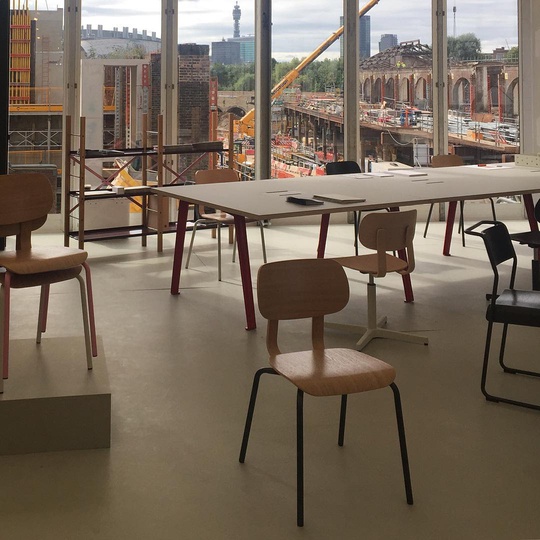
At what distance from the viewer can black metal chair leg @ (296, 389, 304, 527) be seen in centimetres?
280

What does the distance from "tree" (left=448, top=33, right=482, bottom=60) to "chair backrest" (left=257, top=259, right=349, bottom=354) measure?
291 inches

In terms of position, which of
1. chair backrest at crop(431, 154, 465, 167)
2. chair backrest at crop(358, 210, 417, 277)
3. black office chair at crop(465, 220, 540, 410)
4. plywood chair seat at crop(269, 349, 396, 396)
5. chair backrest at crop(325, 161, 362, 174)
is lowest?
plywood chair seat at crop(269, 349, 396, 396)

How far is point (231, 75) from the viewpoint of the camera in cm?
964

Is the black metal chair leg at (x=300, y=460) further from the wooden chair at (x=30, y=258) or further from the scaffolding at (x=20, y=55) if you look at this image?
the scaffolding at (x=20, y=55)

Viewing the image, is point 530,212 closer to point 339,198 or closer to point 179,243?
point 339,198

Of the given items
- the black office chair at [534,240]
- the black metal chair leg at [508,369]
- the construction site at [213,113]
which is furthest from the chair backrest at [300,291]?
the construction site at [213,113]

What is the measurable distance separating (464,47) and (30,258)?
288 inches

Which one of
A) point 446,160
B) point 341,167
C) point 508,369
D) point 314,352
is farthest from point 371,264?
point 446,160

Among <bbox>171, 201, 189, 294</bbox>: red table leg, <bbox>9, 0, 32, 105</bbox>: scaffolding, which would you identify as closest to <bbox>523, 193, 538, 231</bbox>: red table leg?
<bbox>171, 201, 189, 294</bbox>: red table leg

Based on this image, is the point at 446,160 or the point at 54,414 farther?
the point at 446,160

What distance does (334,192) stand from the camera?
20.0 ft

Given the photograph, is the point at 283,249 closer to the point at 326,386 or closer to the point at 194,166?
the point at 194,166

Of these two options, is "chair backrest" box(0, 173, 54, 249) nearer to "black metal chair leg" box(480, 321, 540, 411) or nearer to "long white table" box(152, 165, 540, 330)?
"long white table" box(152, 165, 540, 330)

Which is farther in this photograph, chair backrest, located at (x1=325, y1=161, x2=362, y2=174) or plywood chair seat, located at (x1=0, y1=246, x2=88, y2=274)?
chair backrest, located at (x1=325, y1=161, x2=362, y2=174)
